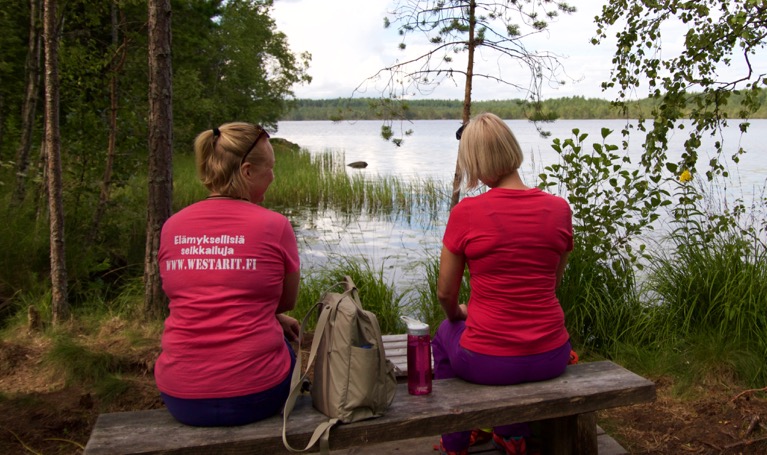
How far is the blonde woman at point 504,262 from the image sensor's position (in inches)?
97.6

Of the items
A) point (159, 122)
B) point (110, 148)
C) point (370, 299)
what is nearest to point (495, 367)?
point (159, 122)

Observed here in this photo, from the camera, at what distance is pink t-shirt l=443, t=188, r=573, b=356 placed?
2473 millimetres

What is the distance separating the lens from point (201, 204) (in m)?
2.27

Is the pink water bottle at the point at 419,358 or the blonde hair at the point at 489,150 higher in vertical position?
the blonde hair at the point at 489,150

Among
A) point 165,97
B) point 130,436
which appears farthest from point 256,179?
point 165,97

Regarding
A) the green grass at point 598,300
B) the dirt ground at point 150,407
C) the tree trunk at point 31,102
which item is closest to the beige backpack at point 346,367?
the dirt ground at point 150,407

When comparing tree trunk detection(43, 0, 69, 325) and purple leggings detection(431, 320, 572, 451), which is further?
tree trunk detection(43, 0, 69, 325)

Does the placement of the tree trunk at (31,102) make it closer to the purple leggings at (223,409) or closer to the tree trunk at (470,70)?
the tree trunk at (470,70)

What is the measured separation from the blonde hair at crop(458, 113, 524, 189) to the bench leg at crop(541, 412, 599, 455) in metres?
1.08

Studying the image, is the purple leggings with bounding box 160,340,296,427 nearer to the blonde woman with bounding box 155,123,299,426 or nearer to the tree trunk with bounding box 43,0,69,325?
the blonde woman with bounding box 155,123,299,426

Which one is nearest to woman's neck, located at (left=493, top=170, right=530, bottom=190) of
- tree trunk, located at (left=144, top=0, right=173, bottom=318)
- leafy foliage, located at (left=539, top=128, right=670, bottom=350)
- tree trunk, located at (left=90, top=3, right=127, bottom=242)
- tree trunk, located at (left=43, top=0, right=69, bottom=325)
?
leafy foliage, located at (left=539, top=128, right=670, bottom=350)

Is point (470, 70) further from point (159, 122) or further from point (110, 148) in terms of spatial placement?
point (110, 148)

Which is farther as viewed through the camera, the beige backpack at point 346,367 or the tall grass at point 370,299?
the tall grass at point 370,299

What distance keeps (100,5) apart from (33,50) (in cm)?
86
